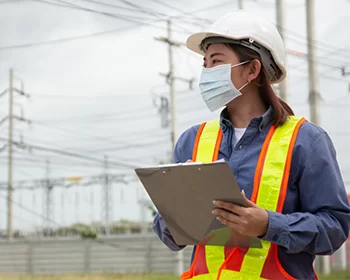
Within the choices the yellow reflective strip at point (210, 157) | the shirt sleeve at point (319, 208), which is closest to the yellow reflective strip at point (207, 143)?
the yellow reflective strip at point (210, 157)

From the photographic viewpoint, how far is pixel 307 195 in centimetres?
248

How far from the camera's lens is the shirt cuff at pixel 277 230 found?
233cm

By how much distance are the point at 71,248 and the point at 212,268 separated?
27.6 meters

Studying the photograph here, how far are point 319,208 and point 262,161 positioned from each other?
0.24m

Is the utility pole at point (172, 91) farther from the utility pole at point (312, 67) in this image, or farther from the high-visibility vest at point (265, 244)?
the high-visibility vest at point (265, 244)

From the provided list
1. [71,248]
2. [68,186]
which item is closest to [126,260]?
[71,248]

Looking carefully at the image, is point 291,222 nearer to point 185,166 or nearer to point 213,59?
point 185,166

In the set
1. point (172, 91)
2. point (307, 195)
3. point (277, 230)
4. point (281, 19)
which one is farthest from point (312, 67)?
point (277, 230)

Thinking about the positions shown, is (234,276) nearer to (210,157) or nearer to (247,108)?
(210,157)

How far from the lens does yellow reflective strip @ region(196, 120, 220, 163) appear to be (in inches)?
104

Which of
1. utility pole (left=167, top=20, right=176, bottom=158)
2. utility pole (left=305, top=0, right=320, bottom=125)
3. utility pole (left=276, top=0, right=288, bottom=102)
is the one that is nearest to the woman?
utility pole (left=276, top=0, right=288, bottom=102)

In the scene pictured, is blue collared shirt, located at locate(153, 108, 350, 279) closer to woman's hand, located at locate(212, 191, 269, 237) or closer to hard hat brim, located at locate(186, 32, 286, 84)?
woman's hand, located at locate(212, 191, 269, 237)

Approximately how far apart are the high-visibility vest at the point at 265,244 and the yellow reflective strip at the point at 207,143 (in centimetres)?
2

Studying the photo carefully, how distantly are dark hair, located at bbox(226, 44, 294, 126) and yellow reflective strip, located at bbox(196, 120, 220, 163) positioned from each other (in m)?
0.21
